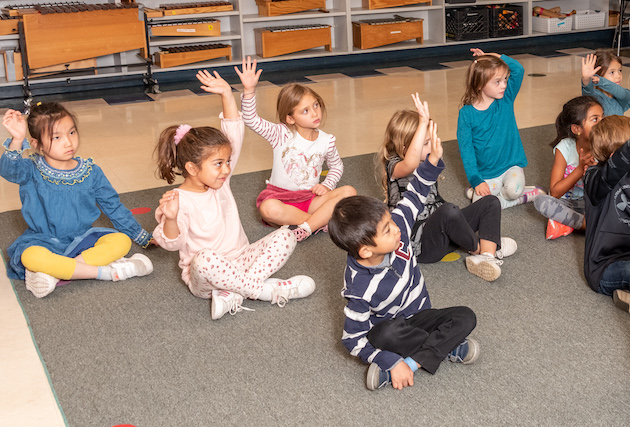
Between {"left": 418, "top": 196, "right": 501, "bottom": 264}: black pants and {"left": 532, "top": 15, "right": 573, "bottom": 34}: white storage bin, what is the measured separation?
482 centimetres

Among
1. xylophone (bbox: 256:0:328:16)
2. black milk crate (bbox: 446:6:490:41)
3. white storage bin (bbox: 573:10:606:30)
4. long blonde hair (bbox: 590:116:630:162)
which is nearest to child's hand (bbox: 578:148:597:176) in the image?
long blonde hair (bbox: 590:116:630:162)

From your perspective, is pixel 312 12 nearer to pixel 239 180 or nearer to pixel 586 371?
pixel 239 180

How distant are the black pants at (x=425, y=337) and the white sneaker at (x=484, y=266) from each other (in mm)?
470

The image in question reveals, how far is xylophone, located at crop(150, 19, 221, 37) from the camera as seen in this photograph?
5.58 meters

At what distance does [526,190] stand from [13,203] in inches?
83.1

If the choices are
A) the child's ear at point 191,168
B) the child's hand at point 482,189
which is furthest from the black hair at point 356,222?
the child's hand at point 482,189

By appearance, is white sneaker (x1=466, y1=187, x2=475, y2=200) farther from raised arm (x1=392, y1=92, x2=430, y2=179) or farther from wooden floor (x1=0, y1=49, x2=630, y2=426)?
wooden floor (x1=0, y1=49, x2=630, y2=426)

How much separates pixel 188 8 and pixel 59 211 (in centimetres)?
362

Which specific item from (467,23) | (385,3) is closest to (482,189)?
(385,3)

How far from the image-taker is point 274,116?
4.50m

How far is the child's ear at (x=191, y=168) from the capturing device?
208 centimetres

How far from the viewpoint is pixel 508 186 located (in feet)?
9.08

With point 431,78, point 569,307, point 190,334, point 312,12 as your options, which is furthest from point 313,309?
point 312,12

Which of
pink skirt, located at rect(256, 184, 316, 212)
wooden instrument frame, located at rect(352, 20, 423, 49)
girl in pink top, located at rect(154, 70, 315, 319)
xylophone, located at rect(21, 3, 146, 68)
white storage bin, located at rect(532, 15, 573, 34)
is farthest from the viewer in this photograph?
white storage bin, located at rect(532, 15, 573, 34)
